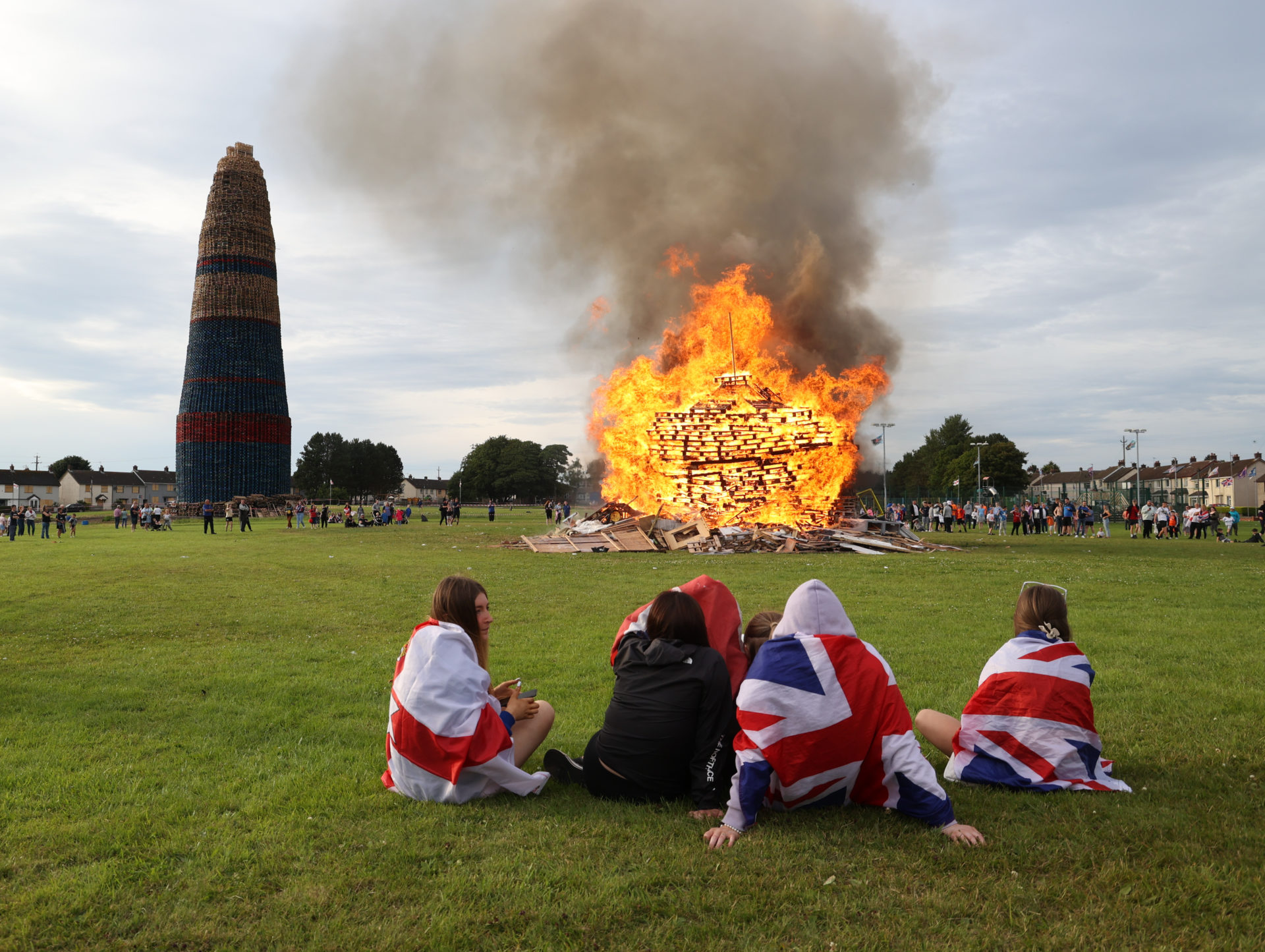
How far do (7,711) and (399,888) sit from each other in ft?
17.8

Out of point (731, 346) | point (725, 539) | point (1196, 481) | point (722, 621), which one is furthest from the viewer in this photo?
point (1196, 481)

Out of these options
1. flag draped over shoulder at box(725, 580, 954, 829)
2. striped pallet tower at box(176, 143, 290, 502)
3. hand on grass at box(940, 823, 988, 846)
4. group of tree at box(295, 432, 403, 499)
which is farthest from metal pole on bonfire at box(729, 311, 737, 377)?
group of tree at box(295, 432, 403, 499)

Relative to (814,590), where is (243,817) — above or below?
below

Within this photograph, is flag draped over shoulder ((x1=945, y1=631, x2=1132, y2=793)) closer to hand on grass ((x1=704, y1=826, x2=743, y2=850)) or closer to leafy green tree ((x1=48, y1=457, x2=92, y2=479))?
hand on grass ((x1=704, y1=826, x2=743, y2=850))

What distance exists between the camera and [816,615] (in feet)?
14.2

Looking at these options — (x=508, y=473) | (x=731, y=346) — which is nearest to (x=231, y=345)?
(x=731, y=346)

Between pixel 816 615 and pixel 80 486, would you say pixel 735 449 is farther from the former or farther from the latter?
pixel 80 486

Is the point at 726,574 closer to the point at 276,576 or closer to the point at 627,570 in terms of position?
the point at 627,570

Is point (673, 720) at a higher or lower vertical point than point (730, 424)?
lower

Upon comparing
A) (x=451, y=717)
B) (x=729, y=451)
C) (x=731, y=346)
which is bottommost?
(x=451, y=717)

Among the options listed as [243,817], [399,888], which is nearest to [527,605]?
[243,817]

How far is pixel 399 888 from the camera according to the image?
12.3ft

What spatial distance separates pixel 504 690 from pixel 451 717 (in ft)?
2.45

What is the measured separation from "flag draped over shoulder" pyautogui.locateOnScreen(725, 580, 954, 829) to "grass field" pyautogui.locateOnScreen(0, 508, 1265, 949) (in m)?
0.25
